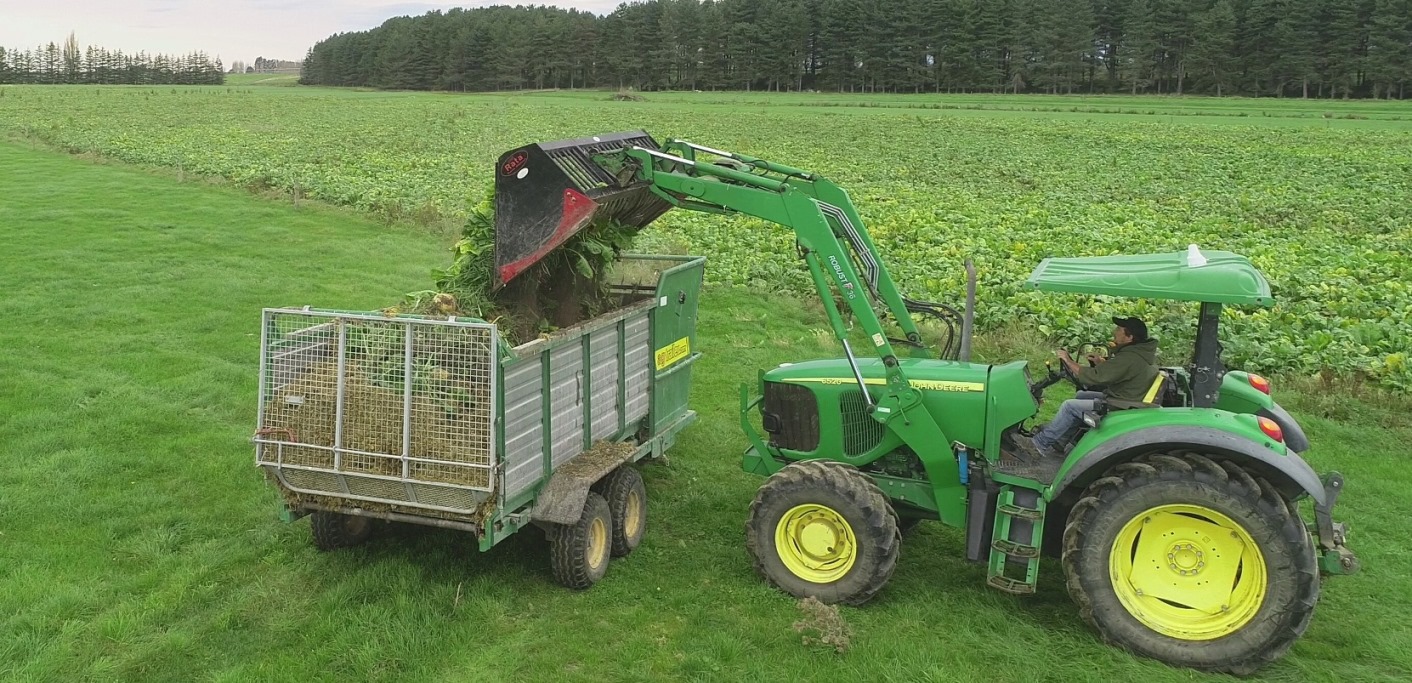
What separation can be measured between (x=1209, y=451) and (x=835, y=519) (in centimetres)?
231

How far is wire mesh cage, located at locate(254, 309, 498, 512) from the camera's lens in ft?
19.0

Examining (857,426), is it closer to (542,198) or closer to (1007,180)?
(542,198)

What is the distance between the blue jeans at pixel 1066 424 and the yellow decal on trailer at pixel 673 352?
3.21 meters

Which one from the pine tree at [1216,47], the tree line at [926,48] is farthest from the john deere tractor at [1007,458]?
the pine tree at [1216,47]

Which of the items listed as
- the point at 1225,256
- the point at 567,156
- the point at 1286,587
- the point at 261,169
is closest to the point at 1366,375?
the point at 1225,256

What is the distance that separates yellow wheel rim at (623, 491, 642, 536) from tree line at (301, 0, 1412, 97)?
86.5m

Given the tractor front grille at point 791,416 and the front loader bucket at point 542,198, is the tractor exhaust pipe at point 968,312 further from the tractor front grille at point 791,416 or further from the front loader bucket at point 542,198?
the front loader bucket at point 542,198

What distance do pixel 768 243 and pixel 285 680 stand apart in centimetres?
1397

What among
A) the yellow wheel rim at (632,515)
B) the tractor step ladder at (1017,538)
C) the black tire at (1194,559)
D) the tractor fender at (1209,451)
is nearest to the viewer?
the black tire at (1194,559)

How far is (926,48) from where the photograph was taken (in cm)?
10094

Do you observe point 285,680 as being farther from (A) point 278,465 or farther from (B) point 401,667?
(A) point 278,465

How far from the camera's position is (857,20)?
10394 centimetres

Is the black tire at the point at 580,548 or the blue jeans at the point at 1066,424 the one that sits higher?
the blue jeans at the point at 1066,424

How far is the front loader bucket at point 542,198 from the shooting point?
6508 millimetres
